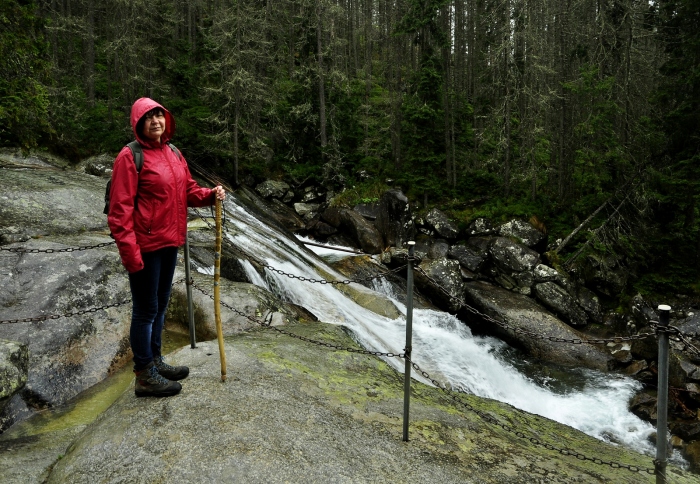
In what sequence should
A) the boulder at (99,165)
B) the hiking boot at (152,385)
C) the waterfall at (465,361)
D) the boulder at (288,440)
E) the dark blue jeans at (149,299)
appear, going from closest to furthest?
the boulder at (288,440) → the dark blue jeans at (149,299) → the hiking boot at (152,385) → the waterfall at (465,361) → the boulder at (99,165)

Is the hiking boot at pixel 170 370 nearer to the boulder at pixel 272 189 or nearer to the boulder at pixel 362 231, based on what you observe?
the boulder at pixel 362 231

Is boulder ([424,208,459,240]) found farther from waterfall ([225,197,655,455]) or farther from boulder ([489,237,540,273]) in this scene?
waterfall ([225,197,655,455])

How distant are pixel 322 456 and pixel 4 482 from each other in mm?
2375

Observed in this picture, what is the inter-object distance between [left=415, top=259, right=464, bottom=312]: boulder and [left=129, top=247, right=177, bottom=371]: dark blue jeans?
11.1 meters

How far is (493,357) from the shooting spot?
12.2 metres

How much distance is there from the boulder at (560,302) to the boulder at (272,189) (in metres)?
12.6

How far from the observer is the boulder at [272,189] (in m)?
22.3

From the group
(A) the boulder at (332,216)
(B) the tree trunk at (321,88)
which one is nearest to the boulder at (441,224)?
(A) the boulder at (332,216)

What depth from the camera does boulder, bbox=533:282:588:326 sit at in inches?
583

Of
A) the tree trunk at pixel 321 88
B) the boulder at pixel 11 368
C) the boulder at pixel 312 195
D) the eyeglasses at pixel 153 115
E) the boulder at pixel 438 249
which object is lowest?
the boulder at pixel 438 249

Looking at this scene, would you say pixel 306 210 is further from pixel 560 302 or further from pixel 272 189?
pixel 560 302

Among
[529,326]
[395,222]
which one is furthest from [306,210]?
[529,326]

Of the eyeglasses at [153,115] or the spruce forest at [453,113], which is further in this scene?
the spruce forest at [453,113]

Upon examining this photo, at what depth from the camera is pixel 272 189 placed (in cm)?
2244
